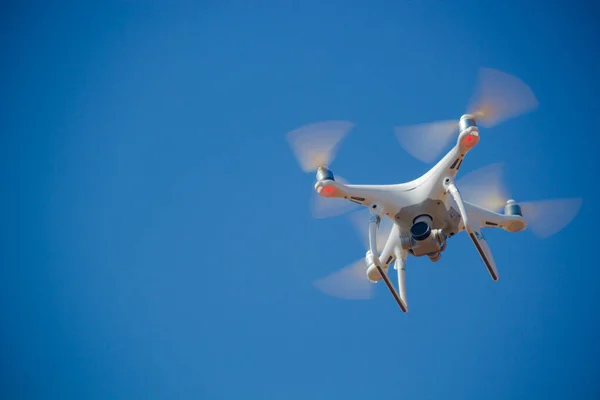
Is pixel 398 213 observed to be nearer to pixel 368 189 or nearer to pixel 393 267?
pixel 368 189

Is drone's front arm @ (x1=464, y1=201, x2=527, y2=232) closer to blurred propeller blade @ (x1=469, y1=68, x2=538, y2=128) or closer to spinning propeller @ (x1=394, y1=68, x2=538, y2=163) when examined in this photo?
spinning propeller @ (x1=394, y1=68, x2=538, y2=163)

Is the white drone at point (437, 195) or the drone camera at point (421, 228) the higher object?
the white drone at point (437, 195)

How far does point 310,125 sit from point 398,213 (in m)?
3.63

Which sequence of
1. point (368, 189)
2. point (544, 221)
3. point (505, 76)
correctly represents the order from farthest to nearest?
1. point (544, 221)
2. point (368, 189)
3. point (505, 76)

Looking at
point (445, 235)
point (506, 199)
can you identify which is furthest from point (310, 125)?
point (506, 199)

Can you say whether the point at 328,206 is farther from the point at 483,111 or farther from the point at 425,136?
the point at 483,111

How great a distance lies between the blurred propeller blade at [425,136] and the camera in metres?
20.4

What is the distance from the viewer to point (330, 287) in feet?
73.9

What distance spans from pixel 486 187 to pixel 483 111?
3010 millimetres

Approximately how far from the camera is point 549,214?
2217cm

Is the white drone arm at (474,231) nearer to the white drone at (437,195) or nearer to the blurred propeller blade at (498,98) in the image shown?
the white drone at (437,195)

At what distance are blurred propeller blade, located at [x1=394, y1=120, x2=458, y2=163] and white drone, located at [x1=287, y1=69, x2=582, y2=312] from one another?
29mm

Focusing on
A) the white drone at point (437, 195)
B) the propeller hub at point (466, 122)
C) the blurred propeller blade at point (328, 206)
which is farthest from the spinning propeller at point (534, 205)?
the blurred propeller blade at point (328, 206)

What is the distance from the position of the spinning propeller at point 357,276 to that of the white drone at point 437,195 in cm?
40
